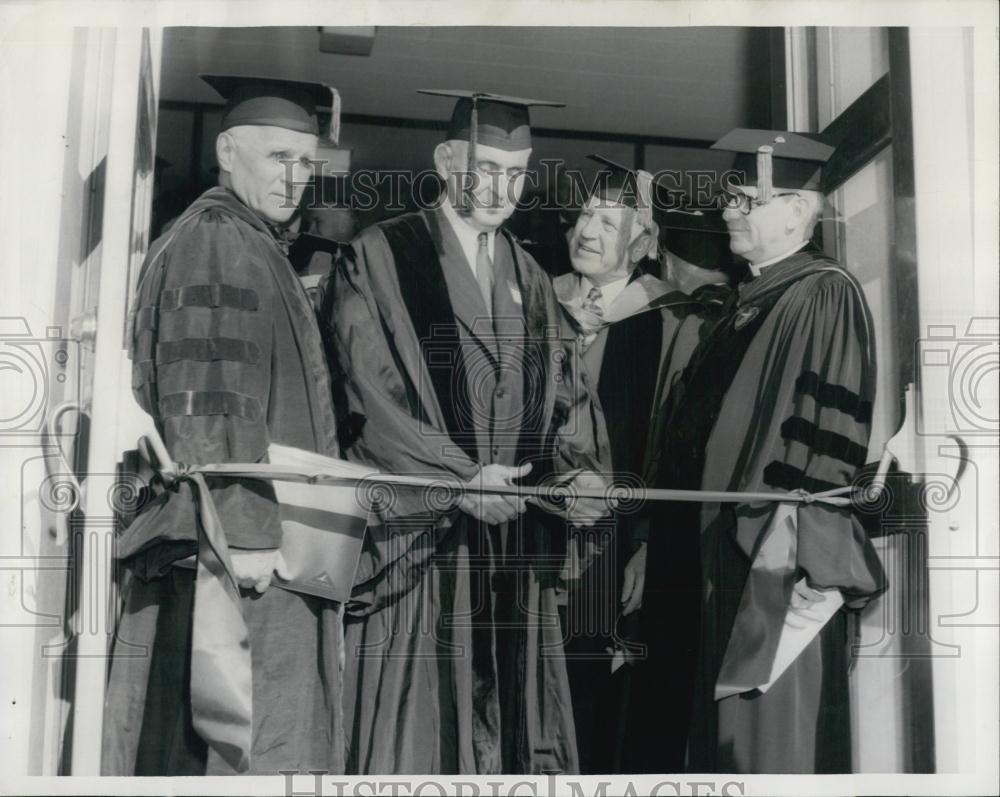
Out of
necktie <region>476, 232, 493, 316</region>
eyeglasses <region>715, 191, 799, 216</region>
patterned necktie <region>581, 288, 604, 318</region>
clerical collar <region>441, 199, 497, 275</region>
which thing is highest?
eyeglasses <region>715, 191, 799, 216</region>

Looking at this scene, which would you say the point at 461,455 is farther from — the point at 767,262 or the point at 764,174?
the point at 764,174

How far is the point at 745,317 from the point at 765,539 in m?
0.96

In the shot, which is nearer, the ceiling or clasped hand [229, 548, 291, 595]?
clasped hand [229, 548, 291, 595]

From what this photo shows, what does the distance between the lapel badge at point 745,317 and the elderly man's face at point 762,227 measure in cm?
23

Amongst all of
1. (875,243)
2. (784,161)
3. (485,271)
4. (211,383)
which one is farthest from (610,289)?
(211,383)

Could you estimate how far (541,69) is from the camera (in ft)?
18.6

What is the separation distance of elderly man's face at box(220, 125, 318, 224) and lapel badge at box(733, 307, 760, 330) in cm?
195

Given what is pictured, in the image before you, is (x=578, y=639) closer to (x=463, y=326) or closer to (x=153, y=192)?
(x=463, y=326)

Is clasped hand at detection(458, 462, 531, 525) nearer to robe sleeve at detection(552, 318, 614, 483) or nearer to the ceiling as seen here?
robe sleeve at detection(552, 318, 614, 483)

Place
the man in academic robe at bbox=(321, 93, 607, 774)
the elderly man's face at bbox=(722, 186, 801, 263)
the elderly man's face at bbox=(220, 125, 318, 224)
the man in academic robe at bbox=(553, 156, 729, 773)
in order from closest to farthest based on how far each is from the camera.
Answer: the man in academic robe at bbox=(321, 93, 607, 774) < the man in academic robe at bbox=(553, 156, 729, 773) < the elderly man's face at bbox=(220, 125, 318, 224) < the elderly man's face at bbox=(722, 186, 801, 263)

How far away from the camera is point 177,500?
527cm

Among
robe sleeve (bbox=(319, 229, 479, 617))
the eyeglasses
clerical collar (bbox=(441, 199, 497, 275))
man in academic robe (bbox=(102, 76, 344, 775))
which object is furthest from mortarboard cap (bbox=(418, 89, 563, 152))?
man in academic robe (bbox=(102, 76, 344, 775))

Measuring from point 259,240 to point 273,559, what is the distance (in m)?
1.35

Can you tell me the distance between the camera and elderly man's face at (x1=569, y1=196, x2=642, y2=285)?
18.5 feet
